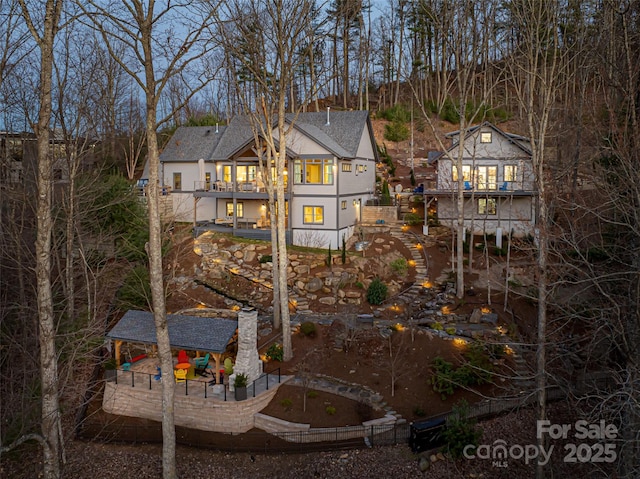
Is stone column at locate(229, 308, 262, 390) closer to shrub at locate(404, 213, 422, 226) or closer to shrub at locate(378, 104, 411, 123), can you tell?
shrub at locate(404, 213, 422, 226)

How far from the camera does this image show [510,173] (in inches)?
1161

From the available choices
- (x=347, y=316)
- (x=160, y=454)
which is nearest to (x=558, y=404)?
(x=347, y=316)

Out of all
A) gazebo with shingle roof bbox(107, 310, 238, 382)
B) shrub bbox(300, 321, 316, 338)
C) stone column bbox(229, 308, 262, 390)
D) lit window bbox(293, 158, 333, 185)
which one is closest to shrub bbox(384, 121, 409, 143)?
lit window bbox(293, 158, 333, 185)

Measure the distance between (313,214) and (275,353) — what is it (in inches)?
476

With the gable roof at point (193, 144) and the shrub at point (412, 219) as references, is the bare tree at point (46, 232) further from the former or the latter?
the shrub at point (412, 219)

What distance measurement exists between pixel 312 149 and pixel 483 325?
46.0 ft

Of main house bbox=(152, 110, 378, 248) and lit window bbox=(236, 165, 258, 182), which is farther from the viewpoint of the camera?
lit window bbox=(236, 165, 258, 182)

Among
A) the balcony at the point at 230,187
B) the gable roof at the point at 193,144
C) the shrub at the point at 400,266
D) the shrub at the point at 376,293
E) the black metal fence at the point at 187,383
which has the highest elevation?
the gable roof at the point at 193,144

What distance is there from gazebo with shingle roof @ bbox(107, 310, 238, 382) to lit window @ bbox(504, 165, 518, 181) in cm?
Result: 2070

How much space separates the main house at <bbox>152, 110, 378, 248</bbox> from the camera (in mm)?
28047

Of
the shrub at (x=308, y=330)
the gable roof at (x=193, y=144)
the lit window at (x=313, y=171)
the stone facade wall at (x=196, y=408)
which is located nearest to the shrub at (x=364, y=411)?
the stone facade wall at (x=196, y=408)

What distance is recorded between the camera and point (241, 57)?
57.9ft

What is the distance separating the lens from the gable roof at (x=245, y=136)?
99.5 feet

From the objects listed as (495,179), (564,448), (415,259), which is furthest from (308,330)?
(495,179)
